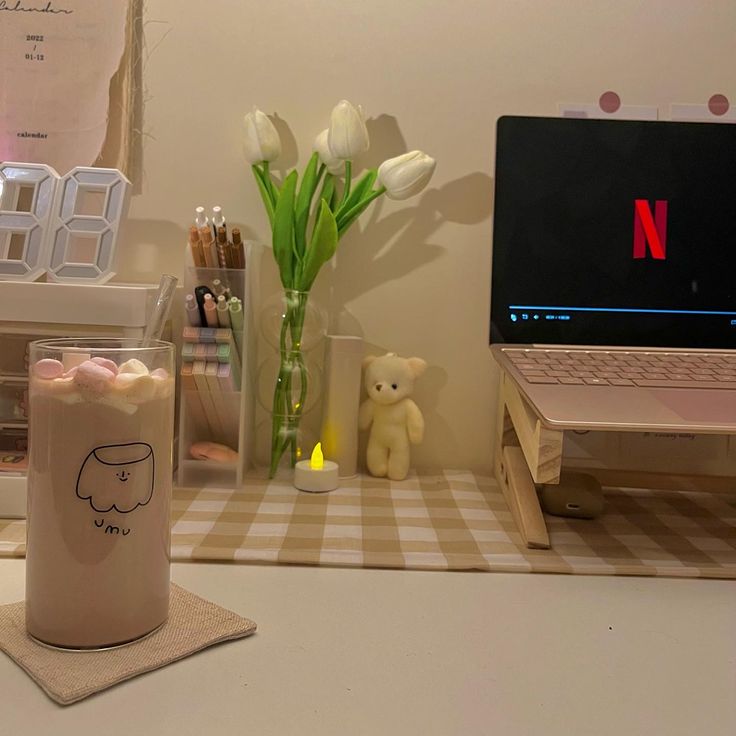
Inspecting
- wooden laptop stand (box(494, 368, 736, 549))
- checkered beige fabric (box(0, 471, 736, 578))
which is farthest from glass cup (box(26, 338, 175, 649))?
wooden laptop stand (box(494, 368, 736, 549))

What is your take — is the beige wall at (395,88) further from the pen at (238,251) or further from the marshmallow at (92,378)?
the marshmallow at (92,378)

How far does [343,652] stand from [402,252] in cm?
67

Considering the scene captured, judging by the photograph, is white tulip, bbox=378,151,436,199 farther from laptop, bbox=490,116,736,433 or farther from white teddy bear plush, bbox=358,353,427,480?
white teddy bear plush, bbox=358,353,427,480

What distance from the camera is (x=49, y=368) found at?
1.51 ft

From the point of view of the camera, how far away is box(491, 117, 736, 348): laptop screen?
2.95ft

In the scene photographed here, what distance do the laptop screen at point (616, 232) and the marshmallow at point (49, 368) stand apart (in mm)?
566

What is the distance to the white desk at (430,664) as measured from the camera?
40 cm

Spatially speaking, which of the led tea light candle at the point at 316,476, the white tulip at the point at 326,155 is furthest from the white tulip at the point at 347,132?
the led tea light candle at the point at 316,476

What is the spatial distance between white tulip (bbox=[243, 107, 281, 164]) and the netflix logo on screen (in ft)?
1.58

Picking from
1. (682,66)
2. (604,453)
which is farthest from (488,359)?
(682,66)

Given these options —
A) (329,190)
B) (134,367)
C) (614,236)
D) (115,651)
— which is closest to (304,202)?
(329,190)

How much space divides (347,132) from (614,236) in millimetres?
369

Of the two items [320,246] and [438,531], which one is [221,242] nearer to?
[320,246]

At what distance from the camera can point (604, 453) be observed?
0.98 m
